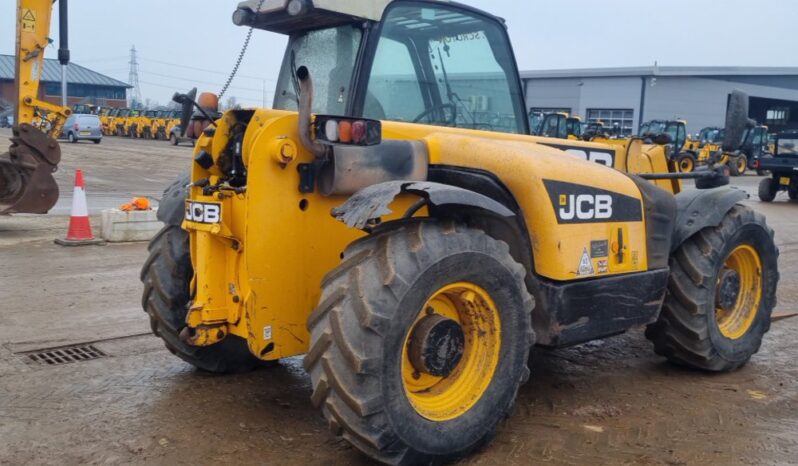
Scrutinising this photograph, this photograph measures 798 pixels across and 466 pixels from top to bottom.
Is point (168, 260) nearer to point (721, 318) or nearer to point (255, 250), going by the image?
point (255, 250)

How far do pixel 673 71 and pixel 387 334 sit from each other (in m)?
49.0

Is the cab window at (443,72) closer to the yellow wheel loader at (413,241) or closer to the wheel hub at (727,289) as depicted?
the yellow wheel loader at (413,241)

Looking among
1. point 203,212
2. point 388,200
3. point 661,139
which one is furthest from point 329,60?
point 661,139


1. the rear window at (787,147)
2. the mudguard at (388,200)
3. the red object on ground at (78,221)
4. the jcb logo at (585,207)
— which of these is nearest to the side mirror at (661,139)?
the jcb logo at (585,207)

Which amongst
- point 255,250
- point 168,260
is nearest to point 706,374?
point 255,250

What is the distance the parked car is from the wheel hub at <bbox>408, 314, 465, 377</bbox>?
1549 inches

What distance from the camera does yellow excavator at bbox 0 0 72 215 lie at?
10.2m

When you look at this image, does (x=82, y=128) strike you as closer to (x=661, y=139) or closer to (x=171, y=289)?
(x=171, y=289)

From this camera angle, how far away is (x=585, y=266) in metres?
4.29

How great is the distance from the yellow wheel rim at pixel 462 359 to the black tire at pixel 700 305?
5.77 ft

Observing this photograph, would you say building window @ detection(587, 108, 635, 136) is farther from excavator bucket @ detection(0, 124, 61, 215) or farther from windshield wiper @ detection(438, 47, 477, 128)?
windshield wiper @ detection(438, 47, 477, 128)

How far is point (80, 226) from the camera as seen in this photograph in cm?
1004

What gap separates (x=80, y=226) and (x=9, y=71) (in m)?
75.0

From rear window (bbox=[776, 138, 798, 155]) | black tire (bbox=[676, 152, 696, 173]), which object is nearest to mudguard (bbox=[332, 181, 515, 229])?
black tire (bbox=[676, 152, 696, 173])
